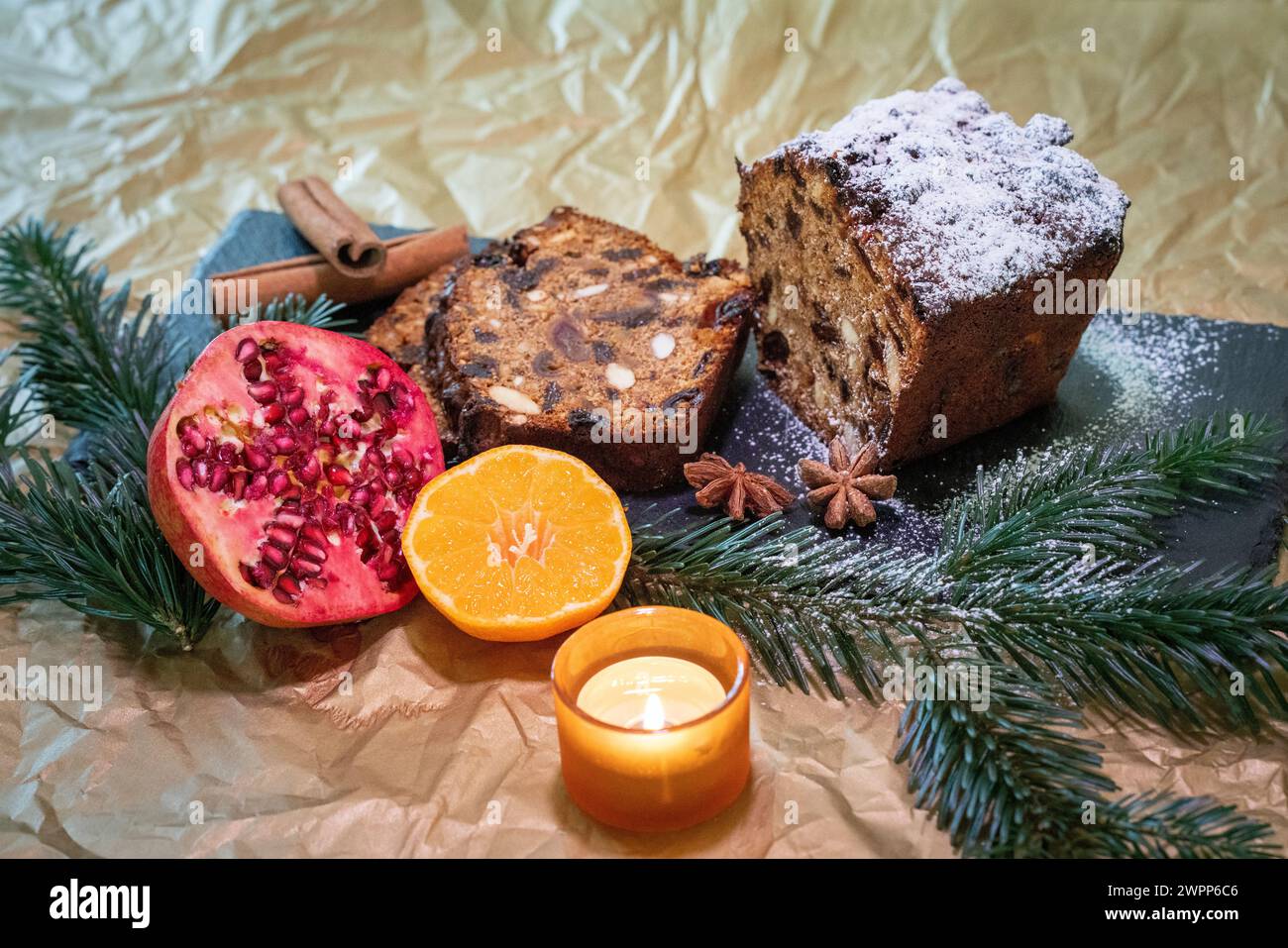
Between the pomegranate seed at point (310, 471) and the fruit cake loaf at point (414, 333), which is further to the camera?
the fruit cake loaf at point (414, 333)

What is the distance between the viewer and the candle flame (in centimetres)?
206

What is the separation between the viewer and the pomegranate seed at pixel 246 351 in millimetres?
2373

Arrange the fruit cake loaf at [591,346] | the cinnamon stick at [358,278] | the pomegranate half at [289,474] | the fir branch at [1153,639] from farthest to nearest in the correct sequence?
the cinnamon stick at [358,278]
the fruit cake loaf at [591,346]
the pomegranate half at [289,474]
the fir branch at [1153,639]

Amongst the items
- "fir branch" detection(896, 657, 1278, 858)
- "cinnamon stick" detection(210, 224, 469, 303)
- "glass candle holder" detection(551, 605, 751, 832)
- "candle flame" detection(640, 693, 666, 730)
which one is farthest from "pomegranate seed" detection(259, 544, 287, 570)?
"cinnamon stick" detection(210, 224, 469, 303)

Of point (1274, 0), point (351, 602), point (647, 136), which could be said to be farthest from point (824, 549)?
point (1274, 0)

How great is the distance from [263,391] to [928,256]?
138 centimetres

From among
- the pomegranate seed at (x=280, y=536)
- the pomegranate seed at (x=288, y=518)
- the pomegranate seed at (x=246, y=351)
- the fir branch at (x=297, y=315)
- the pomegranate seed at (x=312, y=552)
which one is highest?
the pomegranate seed at (x=246, y=351)

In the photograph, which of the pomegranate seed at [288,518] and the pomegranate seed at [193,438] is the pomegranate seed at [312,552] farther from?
the pomegranate seed at [193,438]

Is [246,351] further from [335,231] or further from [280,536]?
[335,231]

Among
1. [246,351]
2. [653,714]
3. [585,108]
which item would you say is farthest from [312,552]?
[585,108]

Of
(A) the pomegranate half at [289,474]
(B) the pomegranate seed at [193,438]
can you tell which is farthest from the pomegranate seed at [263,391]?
(B) the pomegranate seed at [193,438]

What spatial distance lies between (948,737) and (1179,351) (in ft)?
5.49

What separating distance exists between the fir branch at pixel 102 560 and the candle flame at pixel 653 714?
38.1 inches

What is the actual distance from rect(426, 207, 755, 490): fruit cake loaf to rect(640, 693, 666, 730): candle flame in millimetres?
821
